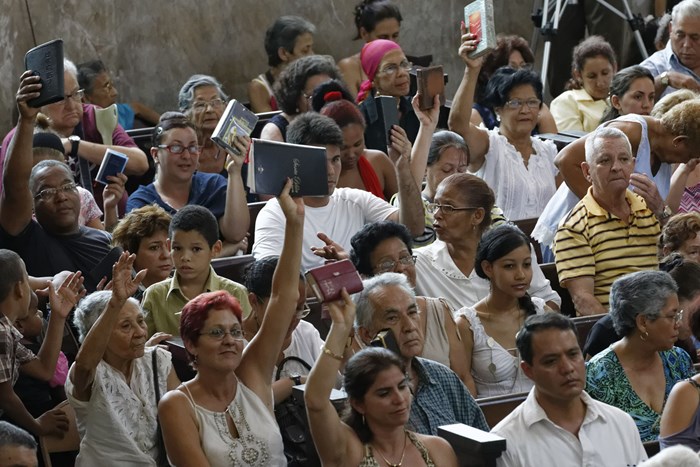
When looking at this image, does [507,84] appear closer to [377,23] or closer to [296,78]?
[296,78]

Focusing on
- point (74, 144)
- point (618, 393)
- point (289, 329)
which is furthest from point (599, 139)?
point (74, 144)

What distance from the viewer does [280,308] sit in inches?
169

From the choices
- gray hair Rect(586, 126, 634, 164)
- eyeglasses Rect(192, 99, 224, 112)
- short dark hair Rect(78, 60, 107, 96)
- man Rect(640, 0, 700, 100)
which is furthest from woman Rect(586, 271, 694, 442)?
short dark hair Rect(78, 60, 107, 96)

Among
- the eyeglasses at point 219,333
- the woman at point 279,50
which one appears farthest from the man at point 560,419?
the woman at point 279,50

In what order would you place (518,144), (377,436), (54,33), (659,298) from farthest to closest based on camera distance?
(54,33)
(518,144)
(659,298)
(377,436)

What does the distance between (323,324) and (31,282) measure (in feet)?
3.21

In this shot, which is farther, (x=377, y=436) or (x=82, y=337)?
(x=82, y=337)

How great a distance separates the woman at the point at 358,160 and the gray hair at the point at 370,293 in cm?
148

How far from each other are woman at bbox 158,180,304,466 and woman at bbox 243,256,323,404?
0.89 ft

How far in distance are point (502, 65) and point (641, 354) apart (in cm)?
338

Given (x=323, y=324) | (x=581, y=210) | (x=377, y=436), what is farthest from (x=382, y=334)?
(x=581, y=210)

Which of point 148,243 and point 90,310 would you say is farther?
point 148,243

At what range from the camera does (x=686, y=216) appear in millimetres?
5508

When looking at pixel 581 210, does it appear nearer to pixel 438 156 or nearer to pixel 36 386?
pixel 438 156
